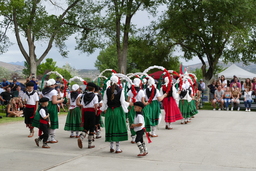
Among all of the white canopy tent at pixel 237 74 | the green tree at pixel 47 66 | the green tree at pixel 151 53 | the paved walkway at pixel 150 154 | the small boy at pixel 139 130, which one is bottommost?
the paved walkway at pixel 150 154

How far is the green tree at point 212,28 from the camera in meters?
26.1

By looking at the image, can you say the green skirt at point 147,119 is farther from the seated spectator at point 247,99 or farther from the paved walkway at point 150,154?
the seated spectator at point 247,99

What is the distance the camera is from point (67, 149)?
28.5 feet

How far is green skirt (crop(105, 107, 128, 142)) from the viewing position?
26.5 feet

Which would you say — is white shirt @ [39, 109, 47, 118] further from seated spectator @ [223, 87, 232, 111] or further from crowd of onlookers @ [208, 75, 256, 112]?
seated spectator @ [223, 87, 232, 111]

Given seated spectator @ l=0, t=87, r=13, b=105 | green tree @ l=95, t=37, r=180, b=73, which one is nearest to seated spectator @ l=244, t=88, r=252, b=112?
green tree @ l=95, t=37, r=180, b=73

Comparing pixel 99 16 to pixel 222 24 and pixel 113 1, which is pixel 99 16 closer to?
pixel 113 1

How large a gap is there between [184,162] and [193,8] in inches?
876

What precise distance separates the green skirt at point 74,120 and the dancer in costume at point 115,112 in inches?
83.6

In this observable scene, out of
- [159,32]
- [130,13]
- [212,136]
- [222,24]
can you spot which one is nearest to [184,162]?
[212,136]

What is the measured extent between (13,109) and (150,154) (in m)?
10.1

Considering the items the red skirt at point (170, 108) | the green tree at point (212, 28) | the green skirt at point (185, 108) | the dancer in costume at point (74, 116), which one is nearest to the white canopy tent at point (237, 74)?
the green tree at point (212, 28)

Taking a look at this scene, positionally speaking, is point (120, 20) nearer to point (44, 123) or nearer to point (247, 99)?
point (247, 99)

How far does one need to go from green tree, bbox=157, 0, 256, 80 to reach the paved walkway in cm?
1642
